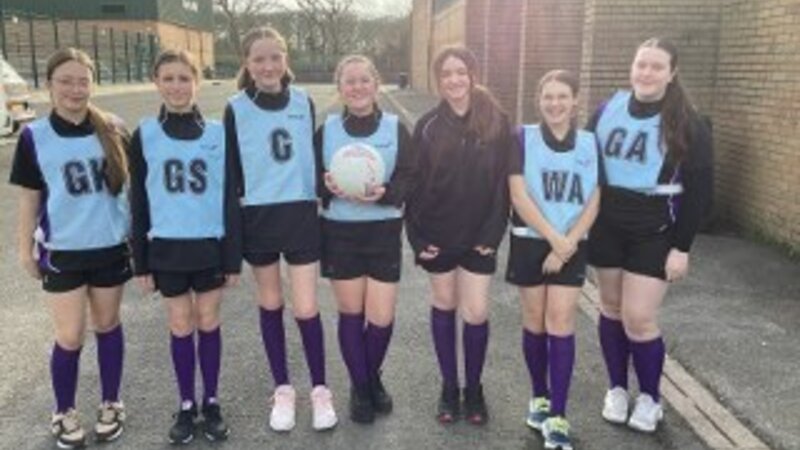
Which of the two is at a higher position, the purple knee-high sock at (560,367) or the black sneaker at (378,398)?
the purple knee-high sock at (560,367)

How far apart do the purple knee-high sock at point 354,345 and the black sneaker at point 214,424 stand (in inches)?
27.7

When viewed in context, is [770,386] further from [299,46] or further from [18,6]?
[299,46]

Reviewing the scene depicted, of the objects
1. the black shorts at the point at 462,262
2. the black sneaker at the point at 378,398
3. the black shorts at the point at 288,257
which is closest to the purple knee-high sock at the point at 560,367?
the black shorts at the point at 462,262

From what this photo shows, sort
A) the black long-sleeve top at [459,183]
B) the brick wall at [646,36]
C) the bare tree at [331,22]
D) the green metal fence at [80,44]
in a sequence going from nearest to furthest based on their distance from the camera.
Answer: the black long-sleeve top at [459,183] → the brick wall at [646,36] → the green metal fence at [80,44] → the bare tree at [331,22]

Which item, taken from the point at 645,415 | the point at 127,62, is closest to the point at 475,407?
the point at 645,415

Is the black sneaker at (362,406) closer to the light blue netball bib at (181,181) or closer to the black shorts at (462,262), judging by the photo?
the black shorts at (462,262)

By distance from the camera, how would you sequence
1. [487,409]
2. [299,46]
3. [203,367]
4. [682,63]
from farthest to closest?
[299,46], [682,63], [487,409], [203,367]

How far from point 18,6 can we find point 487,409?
5965 centimetres

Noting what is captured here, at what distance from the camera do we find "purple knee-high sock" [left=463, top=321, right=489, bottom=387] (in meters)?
4.42

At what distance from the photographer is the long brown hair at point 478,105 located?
13.7ft

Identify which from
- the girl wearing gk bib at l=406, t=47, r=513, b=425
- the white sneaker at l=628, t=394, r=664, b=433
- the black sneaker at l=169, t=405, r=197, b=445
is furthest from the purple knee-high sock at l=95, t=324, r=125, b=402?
the white sneaker at l=628, t=394, r=664, b=433

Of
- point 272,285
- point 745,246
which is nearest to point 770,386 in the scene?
point 272,285

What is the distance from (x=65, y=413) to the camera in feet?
14.0

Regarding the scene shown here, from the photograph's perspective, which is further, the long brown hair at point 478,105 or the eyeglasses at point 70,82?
the long brown hair at point 478,105
